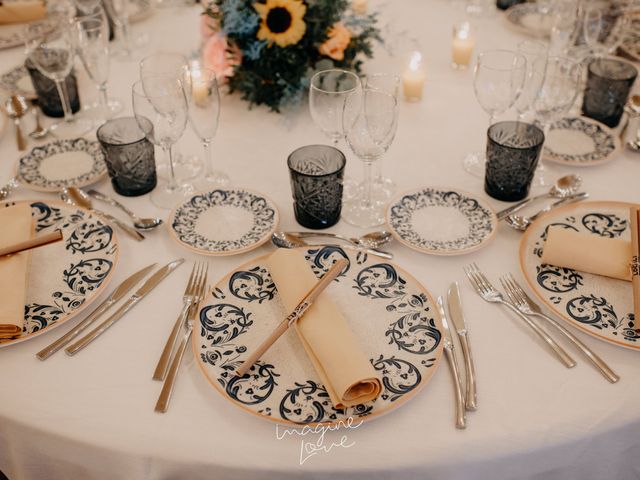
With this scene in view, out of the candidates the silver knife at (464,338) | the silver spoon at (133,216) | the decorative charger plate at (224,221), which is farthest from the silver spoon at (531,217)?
the silver spoon at (133,216)

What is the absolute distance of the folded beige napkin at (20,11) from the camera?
6.75ft

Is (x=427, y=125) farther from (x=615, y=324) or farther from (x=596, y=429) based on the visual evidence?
(x=596, y=429)

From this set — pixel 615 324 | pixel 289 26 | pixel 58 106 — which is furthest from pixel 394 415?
pixel 58 106

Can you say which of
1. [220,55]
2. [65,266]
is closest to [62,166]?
[65,266]

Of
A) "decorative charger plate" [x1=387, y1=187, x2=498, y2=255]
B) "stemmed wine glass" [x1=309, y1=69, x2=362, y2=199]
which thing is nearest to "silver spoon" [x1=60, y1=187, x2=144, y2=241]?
"stemmed wine glass" [x1=309, y1=69, x2=362, y2=199]

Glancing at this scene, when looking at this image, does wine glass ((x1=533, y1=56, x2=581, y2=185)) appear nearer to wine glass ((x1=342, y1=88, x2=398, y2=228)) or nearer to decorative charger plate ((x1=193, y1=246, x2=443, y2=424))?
wine glass ((x1=342, y1=88, x2=398, y2=228))

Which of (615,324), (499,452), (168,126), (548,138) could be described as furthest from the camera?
(548,138)

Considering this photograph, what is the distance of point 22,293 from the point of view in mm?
1026

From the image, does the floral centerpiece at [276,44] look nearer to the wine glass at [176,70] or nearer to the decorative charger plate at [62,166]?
the wine glass at [176,70]

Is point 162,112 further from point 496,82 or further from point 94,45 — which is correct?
point 496,82

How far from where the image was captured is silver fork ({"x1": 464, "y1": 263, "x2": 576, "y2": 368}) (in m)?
0.96

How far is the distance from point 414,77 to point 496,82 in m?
0.34

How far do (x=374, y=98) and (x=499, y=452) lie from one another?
0.68 m

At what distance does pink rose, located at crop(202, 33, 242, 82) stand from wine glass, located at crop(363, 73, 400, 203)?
44 centimetres
